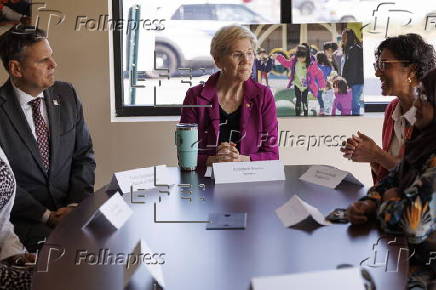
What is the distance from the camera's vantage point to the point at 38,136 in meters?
2.77

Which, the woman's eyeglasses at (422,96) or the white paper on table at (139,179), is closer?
the woman's eyeglasses at (422,96)

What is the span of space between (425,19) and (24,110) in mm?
2451

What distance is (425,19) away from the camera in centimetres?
378

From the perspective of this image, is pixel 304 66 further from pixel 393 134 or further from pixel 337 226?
pixel 337 226

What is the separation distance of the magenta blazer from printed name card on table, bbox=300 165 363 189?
53 cm

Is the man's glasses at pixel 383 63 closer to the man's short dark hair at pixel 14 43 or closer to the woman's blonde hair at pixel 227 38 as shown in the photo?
the woman's blonde hair at pixel 227 38

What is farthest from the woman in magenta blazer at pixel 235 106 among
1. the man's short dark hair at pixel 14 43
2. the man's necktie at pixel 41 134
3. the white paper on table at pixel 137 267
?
the white paper on table at pixel 137 267

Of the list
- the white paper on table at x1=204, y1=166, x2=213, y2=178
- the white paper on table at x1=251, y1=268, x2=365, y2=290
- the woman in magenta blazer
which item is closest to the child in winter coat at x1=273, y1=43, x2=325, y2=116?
the woman in magenta blazer

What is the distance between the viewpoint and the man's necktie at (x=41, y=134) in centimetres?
277

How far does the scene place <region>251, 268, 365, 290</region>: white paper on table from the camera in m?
0.96

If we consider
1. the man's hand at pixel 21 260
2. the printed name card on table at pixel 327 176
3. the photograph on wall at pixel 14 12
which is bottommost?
the man's hand at pixel 21 260

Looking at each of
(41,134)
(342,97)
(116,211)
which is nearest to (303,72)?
(342,97)

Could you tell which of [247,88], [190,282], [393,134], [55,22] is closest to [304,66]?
[247,88]

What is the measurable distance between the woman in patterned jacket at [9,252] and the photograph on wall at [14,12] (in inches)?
62.1
